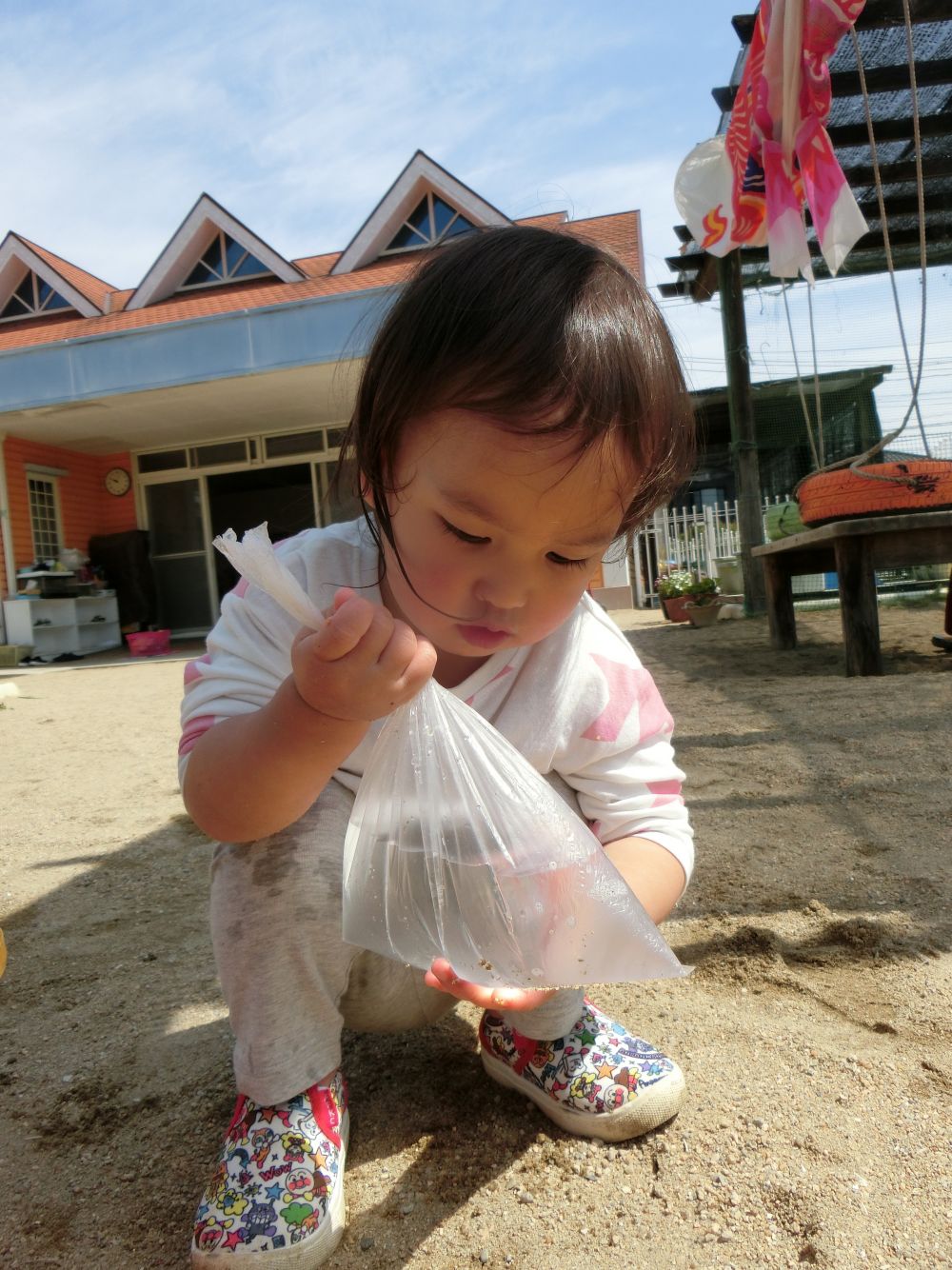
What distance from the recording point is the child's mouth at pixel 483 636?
101 centimetres

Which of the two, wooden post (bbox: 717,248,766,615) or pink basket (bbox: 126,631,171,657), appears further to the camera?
pink basket (bbox: 126,631,171,657)

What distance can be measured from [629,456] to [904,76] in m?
5.53

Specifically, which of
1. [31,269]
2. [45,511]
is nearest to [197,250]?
[31,269]

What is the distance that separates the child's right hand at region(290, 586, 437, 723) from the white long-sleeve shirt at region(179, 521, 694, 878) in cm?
29

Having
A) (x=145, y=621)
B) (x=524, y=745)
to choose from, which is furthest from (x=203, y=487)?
(x=524, y=745)

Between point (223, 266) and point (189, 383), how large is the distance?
14.4ft

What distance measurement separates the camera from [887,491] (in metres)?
4.21

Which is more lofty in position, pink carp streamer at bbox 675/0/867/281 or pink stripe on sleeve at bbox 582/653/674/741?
pink carp streamer at bbox 675/0/867/281

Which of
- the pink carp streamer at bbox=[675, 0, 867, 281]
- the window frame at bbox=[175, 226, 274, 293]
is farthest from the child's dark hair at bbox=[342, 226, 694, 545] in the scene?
the window frame at bbox=[175, 226, 274, 293]

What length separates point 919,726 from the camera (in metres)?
2.94

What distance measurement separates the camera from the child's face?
93cm

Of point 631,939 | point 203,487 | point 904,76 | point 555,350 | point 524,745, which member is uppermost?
point 904,76

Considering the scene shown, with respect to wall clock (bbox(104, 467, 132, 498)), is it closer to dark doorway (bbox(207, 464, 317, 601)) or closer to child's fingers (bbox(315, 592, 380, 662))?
dark doorway (bbox(207, 464, 317, 601))

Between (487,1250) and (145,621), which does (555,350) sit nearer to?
(487,1250)
